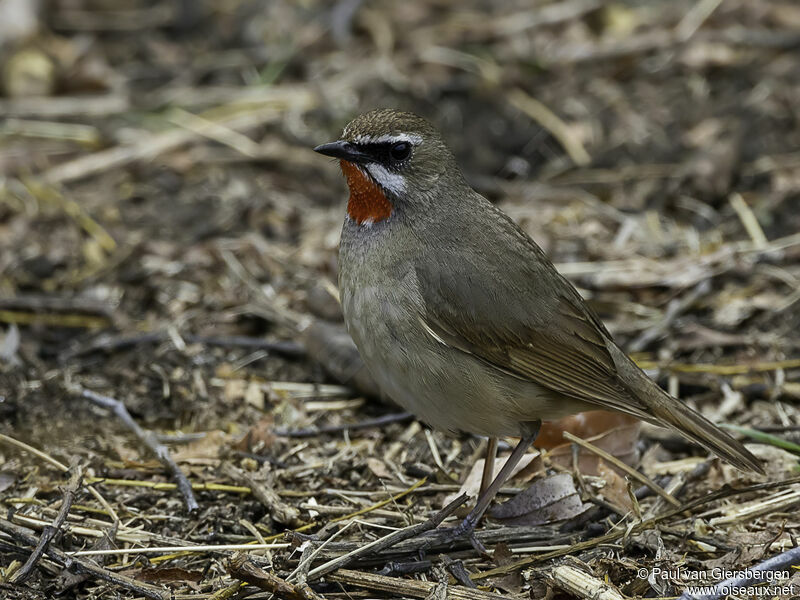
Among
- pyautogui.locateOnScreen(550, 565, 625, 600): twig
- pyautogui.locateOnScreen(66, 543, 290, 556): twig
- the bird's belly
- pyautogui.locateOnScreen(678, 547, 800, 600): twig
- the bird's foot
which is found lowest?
pyautogui.locateOnScreen(66, 543, 290, 556): twig

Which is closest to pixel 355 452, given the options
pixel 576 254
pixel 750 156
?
pixel 576 254

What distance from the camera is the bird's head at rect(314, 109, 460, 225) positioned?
4.44 m

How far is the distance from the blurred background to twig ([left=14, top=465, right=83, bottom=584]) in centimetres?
54

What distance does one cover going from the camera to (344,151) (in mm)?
4438

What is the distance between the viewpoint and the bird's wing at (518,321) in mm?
4348

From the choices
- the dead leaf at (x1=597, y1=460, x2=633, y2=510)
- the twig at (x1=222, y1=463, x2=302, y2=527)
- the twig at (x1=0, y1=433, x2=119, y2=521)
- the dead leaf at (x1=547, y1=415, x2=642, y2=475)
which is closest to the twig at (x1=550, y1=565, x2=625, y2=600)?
the dead leaf at (x1=597, y1=460, x2=633, y2=510)

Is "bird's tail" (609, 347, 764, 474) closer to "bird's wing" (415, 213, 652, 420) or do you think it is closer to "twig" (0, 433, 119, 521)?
"bird's wing" (415, 213, 652, 420)

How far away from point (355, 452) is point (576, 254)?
8.08 ft

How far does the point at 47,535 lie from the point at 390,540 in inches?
51.4

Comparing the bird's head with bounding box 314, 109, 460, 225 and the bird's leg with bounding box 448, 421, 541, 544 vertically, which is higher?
the bird's head with bounding box 314, 109, 460, 225

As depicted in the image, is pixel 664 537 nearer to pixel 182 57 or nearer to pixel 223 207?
pixel 223 207

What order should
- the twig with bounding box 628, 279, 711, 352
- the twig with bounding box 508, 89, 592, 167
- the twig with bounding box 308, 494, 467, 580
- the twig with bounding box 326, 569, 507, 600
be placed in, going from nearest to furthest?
1. the twig with bounding box 326, 569, 507, 600
2. the twig with bounding box 308, 494, 467, 580
3. the twig with bounding box 628, 279, 711, 352
4. the twig with bounding box 508, 89, 592, 167

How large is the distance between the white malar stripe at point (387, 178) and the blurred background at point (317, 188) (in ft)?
4.38

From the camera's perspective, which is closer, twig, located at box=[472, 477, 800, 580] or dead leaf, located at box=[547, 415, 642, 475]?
twig, located at box=[472, 477, 800, 580]
